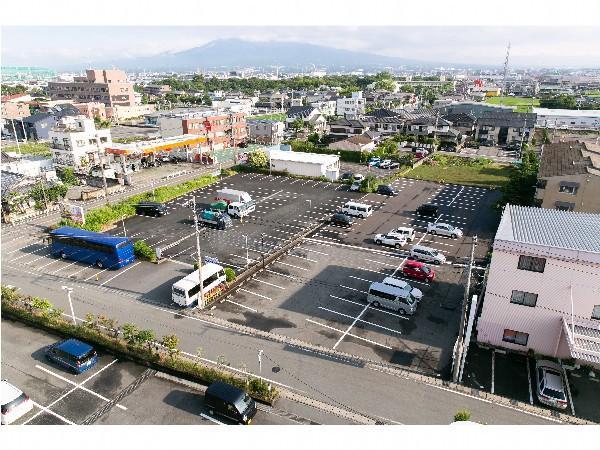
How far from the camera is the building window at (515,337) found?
60.8 ft

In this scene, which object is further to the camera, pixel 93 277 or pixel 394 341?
pixel 93 277

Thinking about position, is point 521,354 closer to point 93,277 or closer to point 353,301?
point 353,301

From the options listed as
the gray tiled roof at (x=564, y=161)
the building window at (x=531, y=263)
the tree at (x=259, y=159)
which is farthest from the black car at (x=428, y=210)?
the tree at (x=259, y=159)

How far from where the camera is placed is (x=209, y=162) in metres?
55.9

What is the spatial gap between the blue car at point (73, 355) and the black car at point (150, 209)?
19.1 metres

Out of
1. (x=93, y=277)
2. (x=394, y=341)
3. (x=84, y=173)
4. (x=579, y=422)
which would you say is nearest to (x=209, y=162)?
(x=84, y=173)

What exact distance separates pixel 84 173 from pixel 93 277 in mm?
29102

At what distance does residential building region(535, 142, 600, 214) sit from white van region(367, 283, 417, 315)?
54.6ft

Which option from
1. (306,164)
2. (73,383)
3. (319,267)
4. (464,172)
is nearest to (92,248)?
(73,383)

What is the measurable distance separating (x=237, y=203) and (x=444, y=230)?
57.4 ft

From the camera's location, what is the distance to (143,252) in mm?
27828

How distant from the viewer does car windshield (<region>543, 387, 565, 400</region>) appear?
50.4ft

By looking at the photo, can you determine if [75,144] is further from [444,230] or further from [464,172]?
[464,172]

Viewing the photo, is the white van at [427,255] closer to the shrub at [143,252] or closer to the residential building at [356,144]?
the shrub at [143,252]
